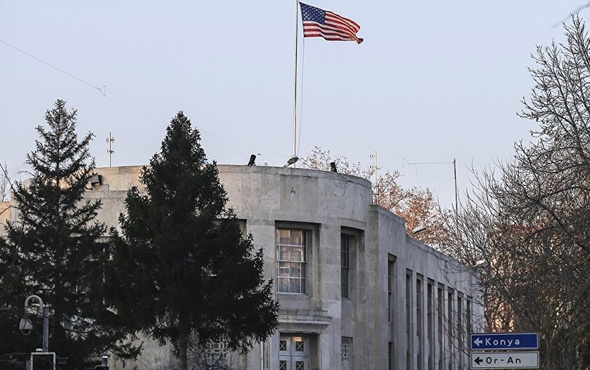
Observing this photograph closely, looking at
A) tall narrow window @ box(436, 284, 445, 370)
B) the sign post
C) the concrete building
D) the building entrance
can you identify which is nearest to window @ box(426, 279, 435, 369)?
tall narrow window @ box(436, 284, 445, 370)

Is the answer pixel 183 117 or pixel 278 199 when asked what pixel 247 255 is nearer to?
pixel 183 117

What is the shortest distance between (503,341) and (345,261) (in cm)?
2668

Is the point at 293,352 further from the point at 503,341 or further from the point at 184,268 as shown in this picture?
the point at 503,341

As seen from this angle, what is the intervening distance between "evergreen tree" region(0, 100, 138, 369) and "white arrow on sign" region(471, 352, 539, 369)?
16.9 meters

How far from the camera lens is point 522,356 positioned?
3097 cm

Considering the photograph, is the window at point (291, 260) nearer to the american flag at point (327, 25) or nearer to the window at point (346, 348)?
the window at point (346, 348)

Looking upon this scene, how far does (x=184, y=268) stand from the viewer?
143 ft

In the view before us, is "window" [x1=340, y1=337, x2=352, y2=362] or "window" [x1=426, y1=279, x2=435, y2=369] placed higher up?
"window" [x1=426, y1=279, x2=435, y2=369]

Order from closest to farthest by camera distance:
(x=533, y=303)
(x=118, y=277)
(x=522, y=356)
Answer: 1. (x=522, y=356)
2. (x=533, y=303)
3. (x=118, y=277)

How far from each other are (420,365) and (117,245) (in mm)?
26722

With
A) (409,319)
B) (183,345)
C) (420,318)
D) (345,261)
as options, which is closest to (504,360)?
(183,345)

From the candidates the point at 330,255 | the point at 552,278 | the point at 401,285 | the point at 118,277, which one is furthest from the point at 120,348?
the point at 552,278

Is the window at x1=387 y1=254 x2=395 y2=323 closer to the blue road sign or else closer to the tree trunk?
the tree trunk

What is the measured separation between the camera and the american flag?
5566cm
